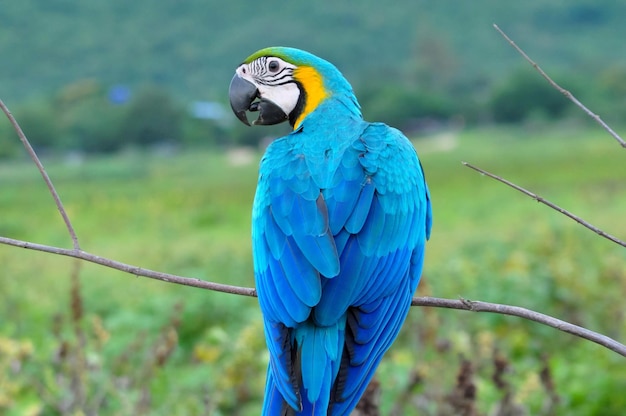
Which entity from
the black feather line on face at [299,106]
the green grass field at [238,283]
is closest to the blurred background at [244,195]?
the green grass field at [238,283]

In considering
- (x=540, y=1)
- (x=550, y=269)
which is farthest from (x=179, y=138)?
(x=540, y=1)

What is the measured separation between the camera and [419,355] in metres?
2.84

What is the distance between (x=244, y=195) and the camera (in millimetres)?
9789

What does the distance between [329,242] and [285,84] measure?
567mm

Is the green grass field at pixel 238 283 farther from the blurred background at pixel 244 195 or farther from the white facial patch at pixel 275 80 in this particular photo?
the white facial patch at pixel 275 80

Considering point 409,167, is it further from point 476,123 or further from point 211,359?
point 476,123

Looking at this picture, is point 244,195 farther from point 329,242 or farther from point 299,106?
point 329,242

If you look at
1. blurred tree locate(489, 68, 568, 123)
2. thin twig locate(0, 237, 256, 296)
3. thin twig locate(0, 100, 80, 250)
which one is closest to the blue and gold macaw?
thin twig locate(0, 237, 256, 296)

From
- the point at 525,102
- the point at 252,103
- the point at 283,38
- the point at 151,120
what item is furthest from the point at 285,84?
the point at 283,38

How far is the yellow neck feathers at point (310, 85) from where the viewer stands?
6.16 ft

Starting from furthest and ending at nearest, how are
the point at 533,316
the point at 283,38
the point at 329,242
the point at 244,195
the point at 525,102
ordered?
the point at 283,38
the point at 525,102
the point at 244,195
the point at 329,242
the point at 533,316

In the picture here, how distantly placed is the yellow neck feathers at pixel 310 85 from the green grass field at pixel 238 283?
80cm

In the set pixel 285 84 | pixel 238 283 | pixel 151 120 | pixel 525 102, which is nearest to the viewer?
pixel 285 84

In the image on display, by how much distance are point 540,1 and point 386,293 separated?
25.4 m
